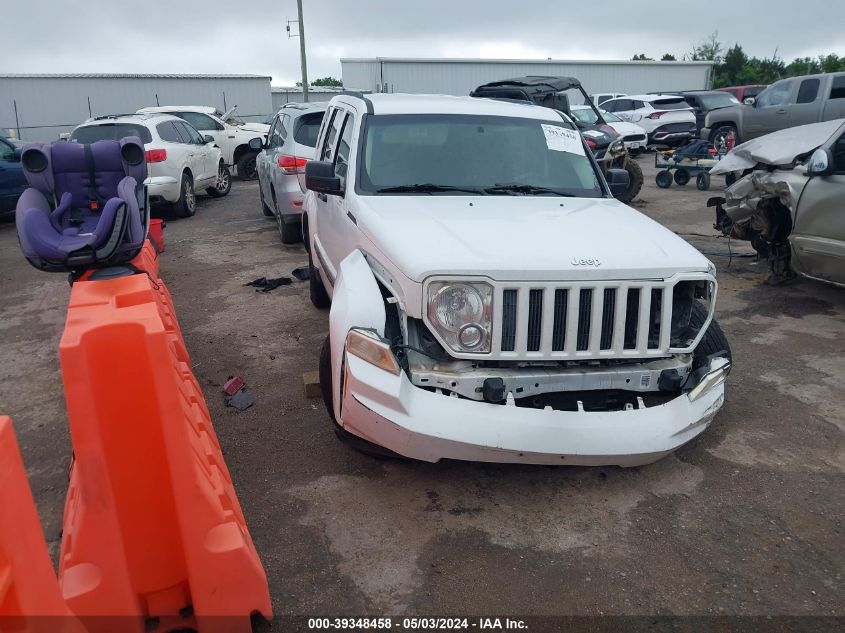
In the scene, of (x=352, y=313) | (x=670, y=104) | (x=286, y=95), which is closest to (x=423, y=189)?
(x=352, y=313)

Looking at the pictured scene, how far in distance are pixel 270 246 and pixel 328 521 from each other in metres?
7.26

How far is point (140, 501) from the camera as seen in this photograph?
242 centimetres

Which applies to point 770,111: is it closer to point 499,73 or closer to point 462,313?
point 462,313

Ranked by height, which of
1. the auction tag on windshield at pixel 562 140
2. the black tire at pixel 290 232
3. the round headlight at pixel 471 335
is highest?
the auction tag on windshield at pixel 562 140

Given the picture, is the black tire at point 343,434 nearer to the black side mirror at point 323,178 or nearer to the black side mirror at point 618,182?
the black side mirror at point 323,178

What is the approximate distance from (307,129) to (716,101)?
57.3ft

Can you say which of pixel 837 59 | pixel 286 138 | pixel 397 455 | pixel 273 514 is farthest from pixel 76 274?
pixel 837 59

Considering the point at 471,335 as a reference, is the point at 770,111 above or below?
above

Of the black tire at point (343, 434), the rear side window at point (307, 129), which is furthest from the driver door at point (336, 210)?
the rear side window at point (307, 129)

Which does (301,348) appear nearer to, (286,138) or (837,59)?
(286,138)

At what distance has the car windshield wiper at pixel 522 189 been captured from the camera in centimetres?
468

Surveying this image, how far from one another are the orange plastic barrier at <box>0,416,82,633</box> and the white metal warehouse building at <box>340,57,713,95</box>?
28386mm

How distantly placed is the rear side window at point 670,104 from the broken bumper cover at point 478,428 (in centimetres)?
2078

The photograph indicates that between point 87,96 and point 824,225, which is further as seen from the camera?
point 87,96
